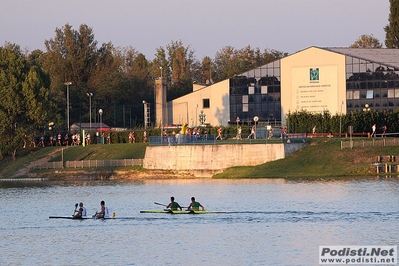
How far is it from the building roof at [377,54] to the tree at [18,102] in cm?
3527

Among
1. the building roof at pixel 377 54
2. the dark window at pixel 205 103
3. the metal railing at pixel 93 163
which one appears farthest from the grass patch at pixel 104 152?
the building roof at pixel 377 54

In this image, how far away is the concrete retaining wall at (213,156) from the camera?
3492 inches

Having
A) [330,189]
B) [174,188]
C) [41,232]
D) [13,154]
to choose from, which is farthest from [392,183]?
[13,154]

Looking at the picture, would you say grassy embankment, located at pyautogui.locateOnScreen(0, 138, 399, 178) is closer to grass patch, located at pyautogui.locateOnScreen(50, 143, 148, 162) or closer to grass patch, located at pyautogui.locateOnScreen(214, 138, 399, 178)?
grass patch, located at pyautogui.locateOnScreen(214, 138, 399, 178)

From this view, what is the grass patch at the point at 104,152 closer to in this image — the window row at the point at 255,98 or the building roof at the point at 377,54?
the window row at the point at 255,98

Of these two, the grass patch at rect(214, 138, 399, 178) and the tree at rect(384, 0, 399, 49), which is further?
the tree at rect(384, 0, 399, 49)

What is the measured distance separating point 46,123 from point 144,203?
170 ft

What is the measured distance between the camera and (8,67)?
11238 centimetres

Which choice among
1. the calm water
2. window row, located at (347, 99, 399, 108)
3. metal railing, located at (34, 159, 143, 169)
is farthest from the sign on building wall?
the calm water

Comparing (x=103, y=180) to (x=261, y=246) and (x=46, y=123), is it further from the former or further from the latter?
(x=261, y=246)

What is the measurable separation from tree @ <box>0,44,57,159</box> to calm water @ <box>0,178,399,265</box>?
105 ft

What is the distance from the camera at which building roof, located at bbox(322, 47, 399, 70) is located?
111 metres

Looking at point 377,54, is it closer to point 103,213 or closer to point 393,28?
point 393,28

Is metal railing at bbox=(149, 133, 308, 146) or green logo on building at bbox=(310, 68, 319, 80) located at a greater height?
green logo on building at bbox=(310, 68, 319, 80)
